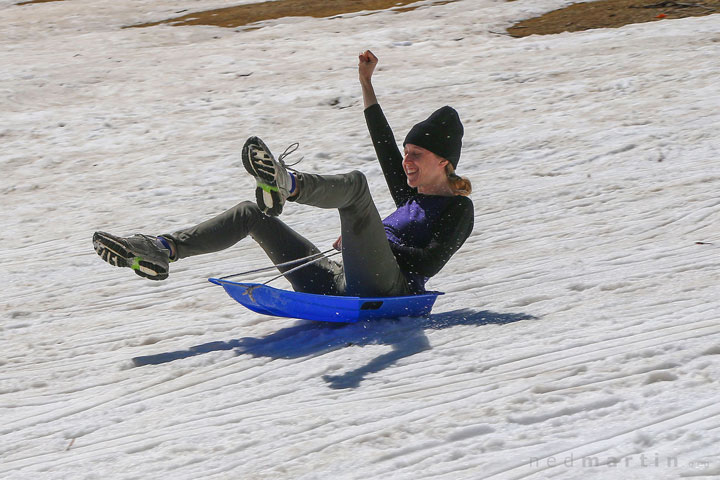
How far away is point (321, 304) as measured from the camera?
3795mm

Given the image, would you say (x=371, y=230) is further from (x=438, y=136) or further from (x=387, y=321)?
(x=438, y=136)

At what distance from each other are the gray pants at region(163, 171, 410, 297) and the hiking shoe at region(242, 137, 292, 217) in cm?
8

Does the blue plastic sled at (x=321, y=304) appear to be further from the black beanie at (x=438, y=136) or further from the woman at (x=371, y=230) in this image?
the black beanie at (x=438, y=136)

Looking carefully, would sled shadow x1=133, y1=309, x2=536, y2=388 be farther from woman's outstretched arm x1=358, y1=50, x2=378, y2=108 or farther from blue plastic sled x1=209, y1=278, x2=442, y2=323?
woman's outstretched arm x1=358, y1=50, x2=378, y2=108

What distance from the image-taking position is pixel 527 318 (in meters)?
4.11

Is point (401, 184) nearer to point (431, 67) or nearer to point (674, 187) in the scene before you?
point (674, 187)

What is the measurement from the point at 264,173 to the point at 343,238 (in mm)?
727

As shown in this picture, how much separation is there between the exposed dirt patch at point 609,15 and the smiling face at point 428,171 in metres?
7.22

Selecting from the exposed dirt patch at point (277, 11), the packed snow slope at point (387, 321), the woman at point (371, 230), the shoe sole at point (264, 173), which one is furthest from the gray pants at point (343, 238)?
the exposed dirt patch at point (277, 11)

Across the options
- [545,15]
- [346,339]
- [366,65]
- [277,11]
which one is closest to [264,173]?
[346,339]

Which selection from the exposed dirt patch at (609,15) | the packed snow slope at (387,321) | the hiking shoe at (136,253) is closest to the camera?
the packed snow slope at (387,321)

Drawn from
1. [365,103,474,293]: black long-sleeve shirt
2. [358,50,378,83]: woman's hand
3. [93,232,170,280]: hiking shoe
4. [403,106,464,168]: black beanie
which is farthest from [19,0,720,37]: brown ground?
[93,232,170,280]: hiking shoe

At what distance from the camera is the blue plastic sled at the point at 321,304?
3750 millimetres

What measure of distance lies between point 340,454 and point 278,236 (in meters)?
1.49
